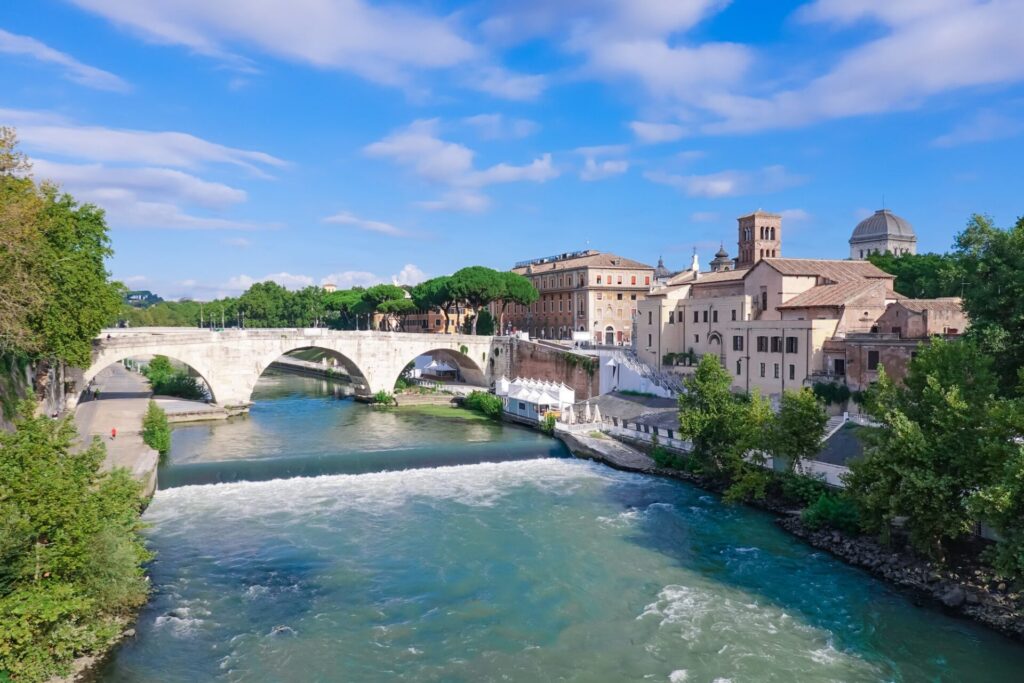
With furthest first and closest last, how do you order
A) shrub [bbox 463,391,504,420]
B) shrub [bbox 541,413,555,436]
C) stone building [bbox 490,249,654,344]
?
stone building [bbox 490,249,654,344] → shrub [bbox 463,391,504,420] → shrub [bbox 541,413,555,436]

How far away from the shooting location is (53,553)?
15.7 m

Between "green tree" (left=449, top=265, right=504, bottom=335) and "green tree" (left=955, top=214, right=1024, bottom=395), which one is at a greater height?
"green tree" (left=449, top=265, right=504, bottom=335)

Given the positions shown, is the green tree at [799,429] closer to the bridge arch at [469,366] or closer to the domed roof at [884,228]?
the bridge arch at [469,366]

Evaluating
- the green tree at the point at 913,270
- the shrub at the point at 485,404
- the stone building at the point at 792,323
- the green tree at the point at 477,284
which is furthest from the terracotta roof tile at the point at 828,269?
the green tree at the point at 477,284

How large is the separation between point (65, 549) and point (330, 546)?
9.82 meters

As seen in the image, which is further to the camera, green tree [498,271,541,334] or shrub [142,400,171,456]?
green tree [498,271,541,334]

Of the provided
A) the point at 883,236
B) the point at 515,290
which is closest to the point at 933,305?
the point at 515,290

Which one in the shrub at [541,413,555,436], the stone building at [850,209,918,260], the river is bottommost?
the river

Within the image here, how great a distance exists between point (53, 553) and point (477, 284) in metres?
61.5

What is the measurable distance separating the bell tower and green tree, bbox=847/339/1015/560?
42.0m

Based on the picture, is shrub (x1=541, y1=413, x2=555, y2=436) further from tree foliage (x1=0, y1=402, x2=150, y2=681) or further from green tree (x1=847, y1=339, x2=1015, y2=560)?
tree foliage (x1=0, y1=402, x2=150, y2=681)

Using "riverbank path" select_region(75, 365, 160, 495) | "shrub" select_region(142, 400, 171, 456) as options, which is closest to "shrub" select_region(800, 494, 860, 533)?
"riverbank path" select_region(75, 365, 160, 495)

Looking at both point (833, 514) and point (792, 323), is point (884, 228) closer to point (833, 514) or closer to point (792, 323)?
point (792, 323)

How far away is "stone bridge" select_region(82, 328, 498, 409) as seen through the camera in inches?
1972
